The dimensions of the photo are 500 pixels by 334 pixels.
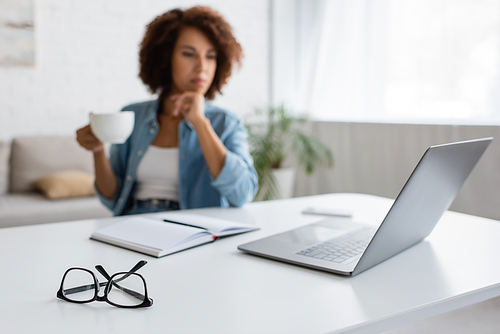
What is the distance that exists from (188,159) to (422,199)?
89 centimetres

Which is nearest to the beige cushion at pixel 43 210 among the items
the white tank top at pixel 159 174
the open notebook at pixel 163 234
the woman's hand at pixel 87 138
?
the white tank top at pixel 159 174

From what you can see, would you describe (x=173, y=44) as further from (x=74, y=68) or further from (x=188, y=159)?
(x=74, y=68)

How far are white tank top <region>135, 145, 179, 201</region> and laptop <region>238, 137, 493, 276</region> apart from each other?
62 centimetres

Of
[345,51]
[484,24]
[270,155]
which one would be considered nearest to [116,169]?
[270,155]

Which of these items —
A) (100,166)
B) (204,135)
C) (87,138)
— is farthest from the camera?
(100,166)

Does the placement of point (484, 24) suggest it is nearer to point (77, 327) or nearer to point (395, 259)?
point (395, 259)

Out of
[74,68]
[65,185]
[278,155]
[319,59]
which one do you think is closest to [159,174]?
[65,185]

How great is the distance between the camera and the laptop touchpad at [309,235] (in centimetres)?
97

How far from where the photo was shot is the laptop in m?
0.73

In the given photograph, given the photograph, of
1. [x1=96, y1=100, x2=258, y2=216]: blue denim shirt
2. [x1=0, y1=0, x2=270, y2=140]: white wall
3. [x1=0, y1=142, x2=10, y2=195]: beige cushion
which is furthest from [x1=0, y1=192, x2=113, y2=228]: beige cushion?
[x1=96, y1=100, x2=258, y2=216]: blue denim shirt

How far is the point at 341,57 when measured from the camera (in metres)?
3.62

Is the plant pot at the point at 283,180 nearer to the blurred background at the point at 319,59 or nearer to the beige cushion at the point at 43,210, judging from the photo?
the blurred background at the point at 319,59

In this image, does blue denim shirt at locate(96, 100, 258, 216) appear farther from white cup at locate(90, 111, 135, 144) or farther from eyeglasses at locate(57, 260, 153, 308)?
eyeglasses at locate(57, 260, 153, 308)

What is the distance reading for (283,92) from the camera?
4.19m
